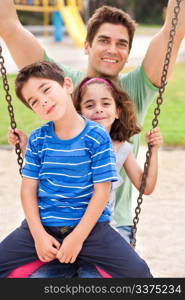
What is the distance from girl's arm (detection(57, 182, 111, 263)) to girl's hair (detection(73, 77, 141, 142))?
51 centimetres

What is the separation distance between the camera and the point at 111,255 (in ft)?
7.93

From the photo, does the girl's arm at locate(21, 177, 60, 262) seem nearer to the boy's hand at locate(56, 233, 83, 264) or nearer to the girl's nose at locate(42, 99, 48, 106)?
the boy's hand at locate(56, 233, 83, 264)

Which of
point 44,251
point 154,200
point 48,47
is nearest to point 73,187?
point 44,251

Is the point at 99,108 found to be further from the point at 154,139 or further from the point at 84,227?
the point at 84,227

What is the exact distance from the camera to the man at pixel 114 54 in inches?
122

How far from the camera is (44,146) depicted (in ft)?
8.04

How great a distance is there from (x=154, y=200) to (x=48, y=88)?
10.8 ft

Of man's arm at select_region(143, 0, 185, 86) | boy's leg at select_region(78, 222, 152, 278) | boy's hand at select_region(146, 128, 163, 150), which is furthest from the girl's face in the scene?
boy's leg at select_region(78, 222, 152, 278)

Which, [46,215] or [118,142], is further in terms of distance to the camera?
[118,142]

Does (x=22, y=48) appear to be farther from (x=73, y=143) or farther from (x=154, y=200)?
(x=154, y=200)

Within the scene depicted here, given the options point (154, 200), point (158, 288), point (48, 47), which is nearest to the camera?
point (158, 288)

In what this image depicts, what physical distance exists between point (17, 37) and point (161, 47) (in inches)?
30.4

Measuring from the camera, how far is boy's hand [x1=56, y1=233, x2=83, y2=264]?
2.38 meters

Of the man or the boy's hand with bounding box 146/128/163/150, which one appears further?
the man
